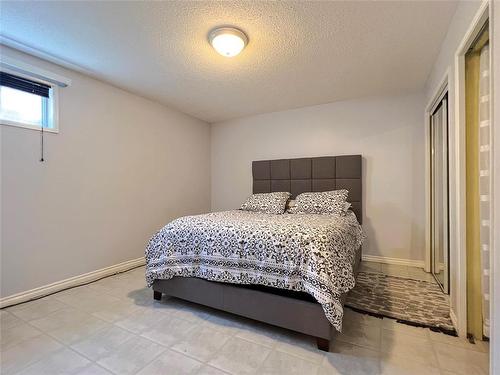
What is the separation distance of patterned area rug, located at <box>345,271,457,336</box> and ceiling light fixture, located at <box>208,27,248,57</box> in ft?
7.83

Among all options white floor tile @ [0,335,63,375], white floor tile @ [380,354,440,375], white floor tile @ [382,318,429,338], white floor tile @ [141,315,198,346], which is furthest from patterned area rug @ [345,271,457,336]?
white floor tile @ [0,335,63,375]

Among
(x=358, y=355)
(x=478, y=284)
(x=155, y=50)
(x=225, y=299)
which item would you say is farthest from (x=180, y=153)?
(x=478, y=284)

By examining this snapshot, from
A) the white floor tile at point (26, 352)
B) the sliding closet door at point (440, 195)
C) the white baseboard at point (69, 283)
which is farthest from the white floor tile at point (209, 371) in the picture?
the sliding closet door at point (440, 195)

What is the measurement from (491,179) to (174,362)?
1.91 metres

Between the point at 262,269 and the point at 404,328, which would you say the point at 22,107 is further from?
the point at 404,328

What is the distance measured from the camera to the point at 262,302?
1695mm

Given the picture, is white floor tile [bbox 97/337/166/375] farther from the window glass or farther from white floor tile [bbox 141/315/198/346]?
the window glass

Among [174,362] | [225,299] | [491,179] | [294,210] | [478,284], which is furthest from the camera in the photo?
[294,210]

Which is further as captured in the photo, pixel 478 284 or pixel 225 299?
pixel 225 299

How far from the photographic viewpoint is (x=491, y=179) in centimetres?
108

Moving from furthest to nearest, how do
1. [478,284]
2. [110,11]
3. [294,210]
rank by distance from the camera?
[294,210] < [110,11] < [478,284]

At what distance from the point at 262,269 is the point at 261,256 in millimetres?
90

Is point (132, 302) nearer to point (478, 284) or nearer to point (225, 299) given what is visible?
point (225, 299)

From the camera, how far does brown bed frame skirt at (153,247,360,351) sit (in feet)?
4.93
